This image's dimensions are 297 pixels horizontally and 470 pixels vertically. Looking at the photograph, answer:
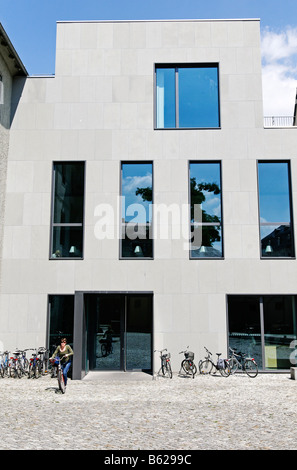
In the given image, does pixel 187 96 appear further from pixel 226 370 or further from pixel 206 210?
pixel 226 370

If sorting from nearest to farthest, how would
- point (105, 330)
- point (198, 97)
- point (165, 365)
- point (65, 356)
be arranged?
point (65, 356)
point (165, 365)
point (105, 330)
point (198, 97)

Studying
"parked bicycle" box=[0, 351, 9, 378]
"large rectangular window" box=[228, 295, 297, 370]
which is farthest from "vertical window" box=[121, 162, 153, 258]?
"parked bicycle" box=[0, 351, 9, 378]

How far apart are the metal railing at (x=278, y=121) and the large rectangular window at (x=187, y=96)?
193cm

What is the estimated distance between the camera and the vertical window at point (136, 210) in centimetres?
1544

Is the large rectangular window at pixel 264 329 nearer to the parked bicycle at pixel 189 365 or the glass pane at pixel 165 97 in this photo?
the parked bicycle at pixel 189 365

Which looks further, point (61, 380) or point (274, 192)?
point (274, 192)

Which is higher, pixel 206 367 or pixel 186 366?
pixel 186 366

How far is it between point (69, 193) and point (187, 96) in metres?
5.93

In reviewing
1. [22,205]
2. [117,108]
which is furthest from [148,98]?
[22,205]

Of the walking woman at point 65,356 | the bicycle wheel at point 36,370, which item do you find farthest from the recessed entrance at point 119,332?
the walking woman at point 65,356

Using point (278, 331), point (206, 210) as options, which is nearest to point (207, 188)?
point (206, 210)

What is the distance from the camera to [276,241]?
1555 centimetres

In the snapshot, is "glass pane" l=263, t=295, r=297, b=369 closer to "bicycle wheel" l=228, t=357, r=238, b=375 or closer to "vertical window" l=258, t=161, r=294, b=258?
"bicycle wheel" l=228, t=357, r=238, b=375

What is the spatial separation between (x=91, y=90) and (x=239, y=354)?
447 inches
